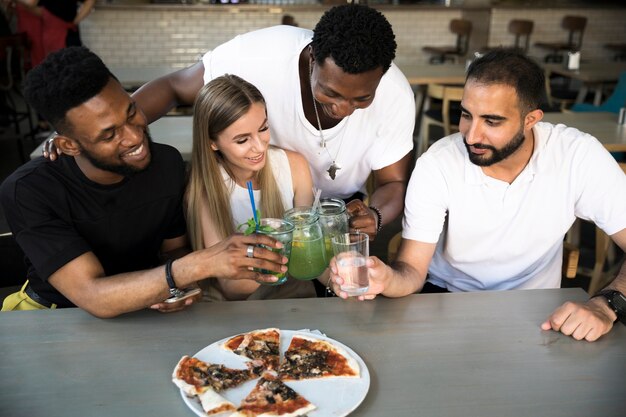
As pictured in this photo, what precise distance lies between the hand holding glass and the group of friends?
1.2 inches

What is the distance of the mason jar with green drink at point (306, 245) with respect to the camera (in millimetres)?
1708

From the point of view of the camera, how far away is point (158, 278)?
1.67 m

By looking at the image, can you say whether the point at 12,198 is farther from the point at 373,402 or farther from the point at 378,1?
the point at 378,1

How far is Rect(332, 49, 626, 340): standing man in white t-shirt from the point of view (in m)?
1.98

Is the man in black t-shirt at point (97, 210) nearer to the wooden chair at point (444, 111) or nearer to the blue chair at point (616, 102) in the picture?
the wooden chair at point (444, 111)

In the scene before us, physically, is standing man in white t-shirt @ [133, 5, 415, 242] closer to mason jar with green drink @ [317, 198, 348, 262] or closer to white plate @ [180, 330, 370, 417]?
mason jar with green drink @ [317, 198, 348, 262]

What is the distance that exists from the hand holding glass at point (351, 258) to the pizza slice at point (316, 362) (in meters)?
0.21

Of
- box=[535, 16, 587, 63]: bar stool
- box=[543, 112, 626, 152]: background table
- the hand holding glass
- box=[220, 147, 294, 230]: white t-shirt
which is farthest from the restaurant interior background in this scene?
the hand holding glass

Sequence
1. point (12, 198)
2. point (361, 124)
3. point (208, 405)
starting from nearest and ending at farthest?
point (208, 405) → point (12, 198) → point (361, 124)

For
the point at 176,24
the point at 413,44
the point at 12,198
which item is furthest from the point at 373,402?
the point at 413,44

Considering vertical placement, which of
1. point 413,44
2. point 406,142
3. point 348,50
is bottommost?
point 413,44

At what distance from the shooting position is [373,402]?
134cm

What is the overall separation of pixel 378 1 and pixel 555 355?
28.4ft

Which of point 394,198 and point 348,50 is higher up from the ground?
point 348,50
